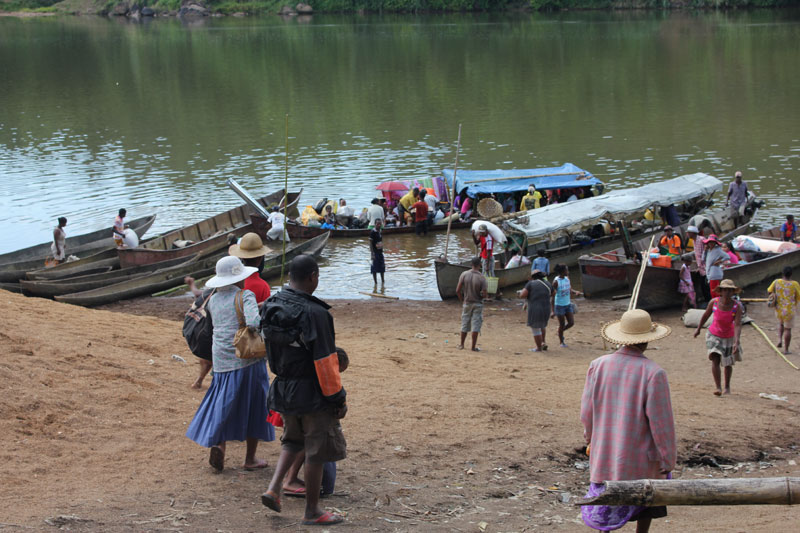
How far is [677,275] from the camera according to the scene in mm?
17234

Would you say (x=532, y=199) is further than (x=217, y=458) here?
Yes

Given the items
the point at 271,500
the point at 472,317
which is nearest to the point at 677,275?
the point at 472,317

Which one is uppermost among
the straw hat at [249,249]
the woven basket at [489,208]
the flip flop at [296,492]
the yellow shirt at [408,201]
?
the straw hat at [249,249]

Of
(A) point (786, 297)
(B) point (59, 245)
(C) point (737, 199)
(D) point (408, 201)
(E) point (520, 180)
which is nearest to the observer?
(A) point (786, 297)

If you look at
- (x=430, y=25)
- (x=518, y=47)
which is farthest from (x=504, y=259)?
(x=430, y=25)

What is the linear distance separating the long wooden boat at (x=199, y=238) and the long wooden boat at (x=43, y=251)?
1.14 meters

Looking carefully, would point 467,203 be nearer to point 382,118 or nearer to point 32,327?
point 32,327

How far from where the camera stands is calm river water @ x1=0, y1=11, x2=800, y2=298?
29.8 meters

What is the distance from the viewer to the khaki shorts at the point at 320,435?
6168 millimetres

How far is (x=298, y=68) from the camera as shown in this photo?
6166cm

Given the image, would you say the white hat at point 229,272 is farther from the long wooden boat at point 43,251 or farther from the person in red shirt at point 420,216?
the person in red shirt at point 420,216

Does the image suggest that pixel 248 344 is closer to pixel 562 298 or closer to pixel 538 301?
pixel 538 301

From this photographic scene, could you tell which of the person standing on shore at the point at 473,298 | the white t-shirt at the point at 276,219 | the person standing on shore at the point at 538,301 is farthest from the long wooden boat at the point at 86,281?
the person standing on shore at the point at 538,301

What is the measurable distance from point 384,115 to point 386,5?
61.0m
